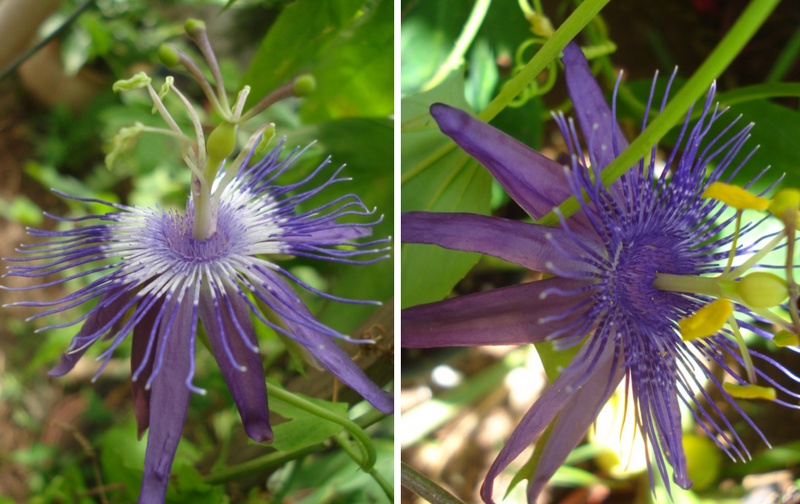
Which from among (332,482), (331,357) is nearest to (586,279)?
(331,357)

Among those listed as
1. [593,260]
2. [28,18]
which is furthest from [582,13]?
[28,18]

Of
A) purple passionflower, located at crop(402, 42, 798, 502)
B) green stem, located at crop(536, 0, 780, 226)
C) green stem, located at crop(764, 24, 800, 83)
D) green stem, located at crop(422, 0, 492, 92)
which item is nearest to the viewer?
green stem, located at crop(536, 0, 780, 226)

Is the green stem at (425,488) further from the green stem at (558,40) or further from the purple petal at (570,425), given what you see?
the green stem at (558,40)

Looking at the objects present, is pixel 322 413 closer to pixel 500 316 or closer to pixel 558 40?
pixel 500 316

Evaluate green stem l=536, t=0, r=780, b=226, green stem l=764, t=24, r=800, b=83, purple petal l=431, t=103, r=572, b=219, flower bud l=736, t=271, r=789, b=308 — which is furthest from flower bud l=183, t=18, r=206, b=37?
green stem l=764, t=24, r=800, b=83

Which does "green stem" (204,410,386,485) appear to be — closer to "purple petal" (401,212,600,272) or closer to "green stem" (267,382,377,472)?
"green stem" (267,382,377,472)

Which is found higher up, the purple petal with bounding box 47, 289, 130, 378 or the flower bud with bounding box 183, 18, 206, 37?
the flower bud with bounding box 183, 18, 206, 37

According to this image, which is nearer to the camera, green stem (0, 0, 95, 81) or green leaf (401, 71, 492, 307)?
green leaf (401, 71, 492, 307)
